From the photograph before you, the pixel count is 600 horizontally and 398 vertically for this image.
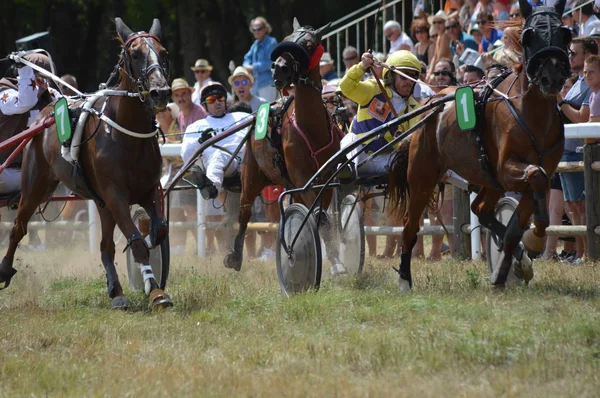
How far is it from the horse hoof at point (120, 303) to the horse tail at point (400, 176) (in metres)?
2.39

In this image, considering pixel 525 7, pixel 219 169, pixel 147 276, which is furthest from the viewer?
pixel 219 169

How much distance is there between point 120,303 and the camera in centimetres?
822

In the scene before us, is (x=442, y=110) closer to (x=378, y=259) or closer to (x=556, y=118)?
(x=556, y=118)

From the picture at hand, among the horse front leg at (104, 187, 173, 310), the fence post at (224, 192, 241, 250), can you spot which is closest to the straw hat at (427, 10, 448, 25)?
the fence post at (224, 192, 241, 250)

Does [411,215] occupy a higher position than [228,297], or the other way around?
[411,215]

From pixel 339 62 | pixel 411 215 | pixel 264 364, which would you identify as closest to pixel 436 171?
pixel 411 215

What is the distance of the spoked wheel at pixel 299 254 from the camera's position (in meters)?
8.02

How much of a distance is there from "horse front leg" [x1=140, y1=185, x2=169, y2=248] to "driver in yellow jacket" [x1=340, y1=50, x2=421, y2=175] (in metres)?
1.98

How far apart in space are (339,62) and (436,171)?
876 centimetres

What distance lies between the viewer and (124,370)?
5684mm

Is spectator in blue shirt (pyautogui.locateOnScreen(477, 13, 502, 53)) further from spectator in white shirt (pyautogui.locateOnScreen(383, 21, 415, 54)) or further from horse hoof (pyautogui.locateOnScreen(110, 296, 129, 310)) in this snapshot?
horse hoof (pyautogui.locateOnScreen(110, 296, 129, 310))

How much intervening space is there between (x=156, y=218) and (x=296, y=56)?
1897mm

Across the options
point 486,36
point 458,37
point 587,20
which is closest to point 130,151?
point 587,20

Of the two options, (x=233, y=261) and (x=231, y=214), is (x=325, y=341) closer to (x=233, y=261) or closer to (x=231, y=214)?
(x=233, y=261)
